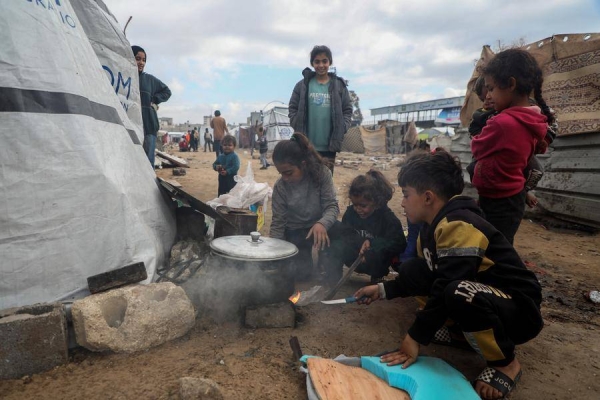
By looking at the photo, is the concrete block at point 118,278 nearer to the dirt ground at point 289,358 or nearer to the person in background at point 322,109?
the dirt ground at point 289,358

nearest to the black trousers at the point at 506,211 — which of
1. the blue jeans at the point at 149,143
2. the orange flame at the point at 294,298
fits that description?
the orange flame at the point at 294,298

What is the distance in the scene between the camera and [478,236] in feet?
5.59

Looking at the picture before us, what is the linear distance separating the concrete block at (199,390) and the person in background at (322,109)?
3.23 m

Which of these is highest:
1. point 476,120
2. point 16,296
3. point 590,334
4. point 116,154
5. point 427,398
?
point 476,120

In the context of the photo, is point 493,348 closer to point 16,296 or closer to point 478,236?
point 478,236

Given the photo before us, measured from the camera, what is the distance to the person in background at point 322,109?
4426 mm

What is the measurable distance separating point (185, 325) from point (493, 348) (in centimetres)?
174

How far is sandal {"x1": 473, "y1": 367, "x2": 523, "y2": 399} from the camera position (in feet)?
5.72

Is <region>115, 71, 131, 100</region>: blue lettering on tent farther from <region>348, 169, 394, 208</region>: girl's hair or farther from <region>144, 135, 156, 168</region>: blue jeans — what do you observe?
<region>348, 169, 394, 208</region>: girl's hair

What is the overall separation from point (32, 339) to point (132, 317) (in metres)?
0.46

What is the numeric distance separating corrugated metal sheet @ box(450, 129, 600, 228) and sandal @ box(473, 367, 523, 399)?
13.8 ft

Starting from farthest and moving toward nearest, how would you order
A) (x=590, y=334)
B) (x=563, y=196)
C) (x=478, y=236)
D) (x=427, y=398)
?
1. (x=563, y=196)
2. (x=590, y=334)
3. (x=478, y=236)
4. (x=427, y=398)

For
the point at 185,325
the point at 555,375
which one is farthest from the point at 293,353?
the point at 555,375

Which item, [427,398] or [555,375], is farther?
[555,375]
